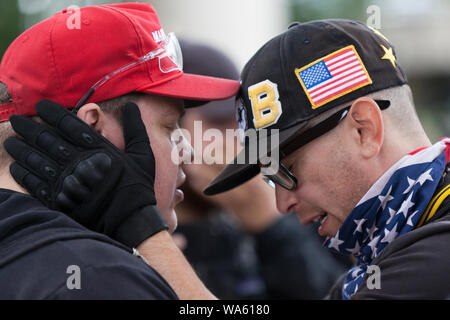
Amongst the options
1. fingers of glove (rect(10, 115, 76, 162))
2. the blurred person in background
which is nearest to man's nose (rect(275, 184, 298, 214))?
fingers of glove (rect(10, 115, 76, 162))

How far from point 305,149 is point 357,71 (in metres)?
0.43

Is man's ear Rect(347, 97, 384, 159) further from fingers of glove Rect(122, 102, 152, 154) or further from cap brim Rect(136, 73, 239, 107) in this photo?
fingers of glove Rect(122, 102, 152, 154)

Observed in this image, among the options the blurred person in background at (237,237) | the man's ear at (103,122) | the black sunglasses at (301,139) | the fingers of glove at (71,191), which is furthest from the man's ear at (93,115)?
the blurred person in background at (237,237)

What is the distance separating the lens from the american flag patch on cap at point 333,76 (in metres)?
2.57

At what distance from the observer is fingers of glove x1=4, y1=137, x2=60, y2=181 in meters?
2.12

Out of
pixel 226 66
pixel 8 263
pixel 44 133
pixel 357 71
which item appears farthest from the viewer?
pixel 226 66

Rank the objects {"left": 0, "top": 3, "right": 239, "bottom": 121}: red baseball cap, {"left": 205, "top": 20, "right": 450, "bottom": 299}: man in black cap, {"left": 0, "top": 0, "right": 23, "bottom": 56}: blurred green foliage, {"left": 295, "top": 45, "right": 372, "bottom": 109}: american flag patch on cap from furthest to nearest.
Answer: {"left": 0, "top": 0, "right": 23, "bottom": 56}: blurred green foliage
{"left": 295, "top": 45, "right": 372, "bottom": 109}: american flag patch on cap
{"left": 205, "top": 20, "right": 450, "bottom": 299}: man in black cap
{"left": 0, "top": 3, "right": 239, "bottom": 121}: red baseball cap

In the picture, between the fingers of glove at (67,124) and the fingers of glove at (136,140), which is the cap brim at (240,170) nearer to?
the fingers of glove at (136,140)

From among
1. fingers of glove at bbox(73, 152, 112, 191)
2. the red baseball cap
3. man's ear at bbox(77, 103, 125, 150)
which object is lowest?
fingers of glove at bbox(73, 152, 112, 191)

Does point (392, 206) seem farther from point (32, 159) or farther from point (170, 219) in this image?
point (32, 159)

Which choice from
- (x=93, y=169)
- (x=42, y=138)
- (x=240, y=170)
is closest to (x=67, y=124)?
(x=42, y=138)
